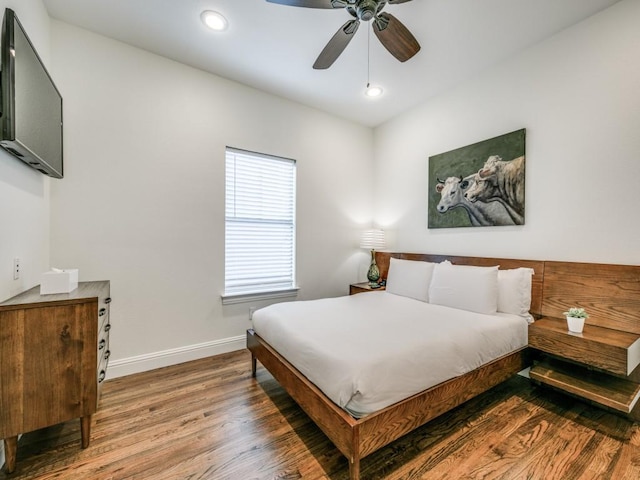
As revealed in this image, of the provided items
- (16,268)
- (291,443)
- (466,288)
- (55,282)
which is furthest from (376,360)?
(16,268)

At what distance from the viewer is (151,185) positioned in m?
2.62

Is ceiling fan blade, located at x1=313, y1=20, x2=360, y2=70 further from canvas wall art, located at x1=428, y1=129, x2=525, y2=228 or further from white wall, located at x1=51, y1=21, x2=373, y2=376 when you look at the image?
canvas wall art, located at x1=428, y1=129, x2=525, y2=228

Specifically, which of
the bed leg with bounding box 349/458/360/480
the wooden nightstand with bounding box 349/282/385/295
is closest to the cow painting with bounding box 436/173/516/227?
the wooden nightstand with bounding box 349/282/385/295

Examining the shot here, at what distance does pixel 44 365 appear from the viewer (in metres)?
1.45

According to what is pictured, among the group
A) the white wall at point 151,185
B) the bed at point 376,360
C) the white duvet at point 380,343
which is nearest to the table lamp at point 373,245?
the bed at point 376,360

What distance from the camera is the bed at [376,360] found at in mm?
1352

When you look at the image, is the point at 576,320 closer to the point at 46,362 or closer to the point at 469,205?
the point at 469,205

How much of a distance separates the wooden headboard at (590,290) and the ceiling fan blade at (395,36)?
2.06 metres

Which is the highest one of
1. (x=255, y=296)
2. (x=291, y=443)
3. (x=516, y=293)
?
(x=516, y=293)

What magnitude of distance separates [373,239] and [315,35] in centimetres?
246

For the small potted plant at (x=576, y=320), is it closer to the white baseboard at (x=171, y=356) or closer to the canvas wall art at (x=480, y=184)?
the canvas wall art at (x=480, y=184)

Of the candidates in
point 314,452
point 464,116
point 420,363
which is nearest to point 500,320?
point 420,363

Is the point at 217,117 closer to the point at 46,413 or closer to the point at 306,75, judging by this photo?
Answer: the point at 306,75

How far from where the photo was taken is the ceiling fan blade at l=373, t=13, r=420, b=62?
5.78 feet
